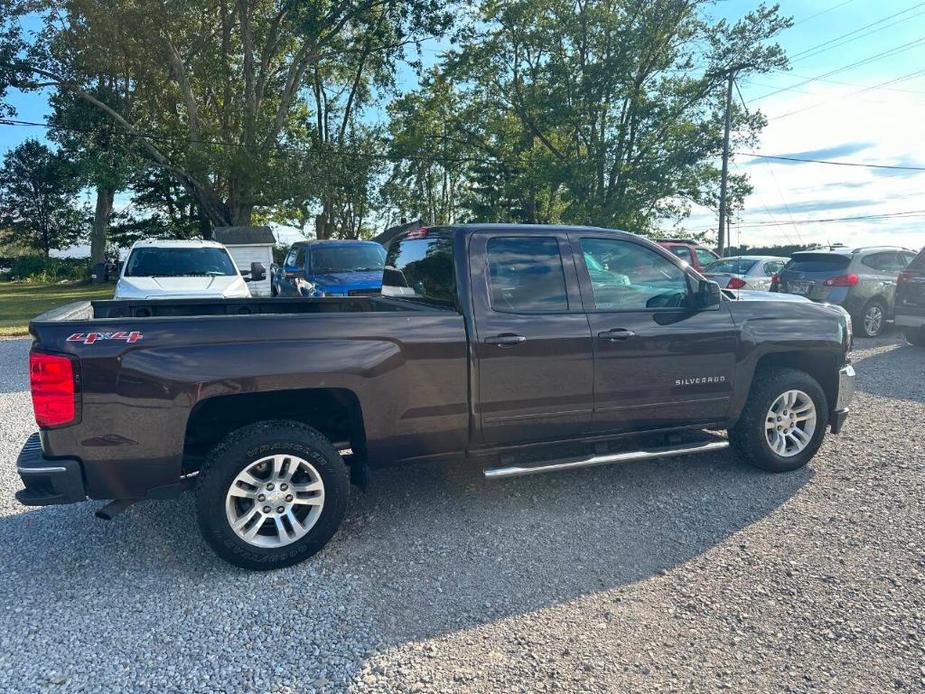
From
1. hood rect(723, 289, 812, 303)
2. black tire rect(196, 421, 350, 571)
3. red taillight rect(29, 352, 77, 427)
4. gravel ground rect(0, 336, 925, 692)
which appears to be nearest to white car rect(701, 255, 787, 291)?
hood rect(723, 289, 812, 303)

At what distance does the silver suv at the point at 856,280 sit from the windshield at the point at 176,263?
10.5m

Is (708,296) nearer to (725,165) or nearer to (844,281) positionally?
(844,281)

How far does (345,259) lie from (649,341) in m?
9.74

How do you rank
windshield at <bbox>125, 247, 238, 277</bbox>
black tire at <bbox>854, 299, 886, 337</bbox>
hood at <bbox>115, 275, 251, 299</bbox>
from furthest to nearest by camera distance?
black tire at <bbox>854, 299, 886, 337</bbox>
windshield at <bbox>125, 247, 238, 277</bbox>
hood at <bbox>115, 275, 251, 299</bbox>

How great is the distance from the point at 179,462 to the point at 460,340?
1.66 metres

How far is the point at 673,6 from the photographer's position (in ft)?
73.1

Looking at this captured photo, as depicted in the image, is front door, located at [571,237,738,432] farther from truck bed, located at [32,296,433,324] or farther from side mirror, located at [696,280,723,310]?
truck bed, located at [32,296,433,324]

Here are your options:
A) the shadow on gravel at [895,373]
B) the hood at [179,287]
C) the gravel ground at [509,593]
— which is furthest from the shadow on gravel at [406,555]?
the hood at [179,287]

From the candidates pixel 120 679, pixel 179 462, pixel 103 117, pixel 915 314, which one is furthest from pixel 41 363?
pixel 103 117

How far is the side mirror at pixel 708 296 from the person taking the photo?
14.0ft

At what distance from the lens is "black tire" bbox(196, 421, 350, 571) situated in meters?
3.20

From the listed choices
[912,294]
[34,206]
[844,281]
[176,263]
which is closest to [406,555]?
[176,263]

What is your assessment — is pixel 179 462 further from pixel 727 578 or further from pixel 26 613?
pixel 727 578

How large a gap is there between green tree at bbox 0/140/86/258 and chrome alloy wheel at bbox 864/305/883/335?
5310 cm
